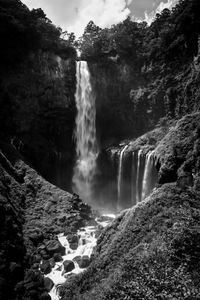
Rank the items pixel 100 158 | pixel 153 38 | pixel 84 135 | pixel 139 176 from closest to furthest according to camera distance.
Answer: pixel 139 176 < pixel 100 158 < pixel 84 135 < pixel 153 38

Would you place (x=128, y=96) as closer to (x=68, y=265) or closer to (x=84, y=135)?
(x=84, y=135)

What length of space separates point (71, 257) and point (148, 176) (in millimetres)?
12835

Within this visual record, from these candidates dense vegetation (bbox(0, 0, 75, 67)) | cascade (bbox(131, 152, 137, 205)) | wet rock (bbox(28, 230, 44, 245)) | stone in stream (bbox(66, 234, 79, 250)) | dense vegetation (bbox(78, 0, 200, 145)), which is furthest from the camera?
dense vegetation (bbox(78, 0, 200, 145))

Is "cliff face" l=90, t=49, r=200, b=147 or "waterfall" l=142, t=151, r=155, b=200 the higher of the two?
"cliff face" l=90, t=49, r=200, b=147

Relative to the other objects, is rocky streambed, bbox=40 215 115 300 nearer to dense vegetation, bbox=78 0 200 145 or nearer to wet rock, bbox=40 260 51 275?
wet rock, bbox=40 260 51 275

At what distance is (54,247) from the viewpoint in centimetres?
2122

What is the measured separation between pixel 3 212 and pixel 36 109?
19.5 metres

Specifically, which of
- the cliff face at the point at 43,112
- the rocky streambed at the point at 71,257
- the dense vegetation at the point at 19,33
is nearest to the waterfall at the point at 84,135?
the cliff face at the point at 43,112

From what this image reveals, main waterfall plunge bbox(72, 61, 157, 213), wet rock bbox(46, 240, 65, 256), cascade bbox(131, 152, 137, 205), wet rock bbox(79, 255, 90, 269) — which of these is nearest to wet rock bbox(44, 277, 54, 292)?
wet rock bbox(79, 255, 90, 269)

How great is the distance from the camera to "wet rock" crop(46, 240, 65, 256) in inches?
827

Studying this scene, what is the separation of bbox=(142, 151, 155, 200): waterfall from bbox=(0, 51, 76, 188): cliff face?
12.1 m

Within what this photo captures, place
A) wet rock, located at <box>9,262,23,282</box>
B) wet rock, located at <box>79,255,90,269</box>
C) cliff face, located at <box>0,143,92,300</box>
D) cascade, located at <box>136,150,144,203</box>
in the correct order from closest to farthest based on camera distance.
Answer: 1. cliff face, located at <box>0,143,92,300</box>
2. wet rock, located at <box>9,262,23,282</box>
3. wet rock, located at <box>79,255,90,269</box>
4. cascade, located at <box>136,150,144,203</box>

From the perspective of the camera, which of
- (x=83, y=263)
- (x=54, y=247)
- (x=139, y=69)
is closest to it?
(x=83, y=263)

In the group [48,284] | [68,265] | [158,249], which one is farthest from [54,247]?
[158,249]
